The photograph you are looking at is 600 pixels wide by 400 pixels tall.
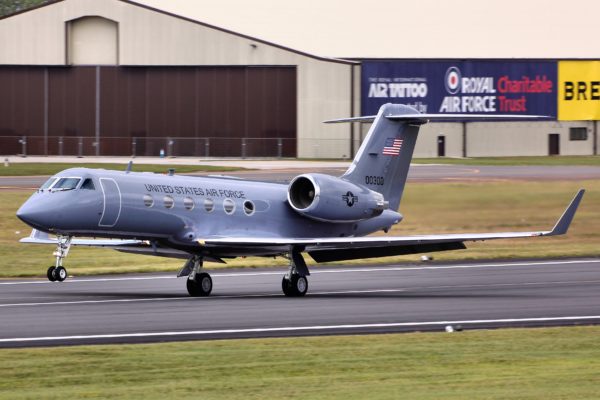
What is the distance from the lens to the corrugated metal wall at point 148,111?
77938 millimetres

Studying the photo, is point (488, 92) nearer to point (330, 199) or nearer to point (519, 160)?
point (519, 160)

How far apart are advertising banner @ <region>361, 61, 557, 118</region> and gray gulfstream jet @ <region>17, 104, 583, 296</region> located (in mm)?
47709

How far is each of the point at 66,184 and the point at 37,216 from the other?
1068 millimetres

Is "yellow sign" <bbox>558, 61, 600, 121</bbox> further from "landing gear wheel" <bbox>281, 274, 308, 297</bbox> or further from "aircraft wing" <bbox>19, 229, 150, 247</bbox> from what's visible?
"aircraft wing" <bbox>19, 229, 150, 247</bbox>

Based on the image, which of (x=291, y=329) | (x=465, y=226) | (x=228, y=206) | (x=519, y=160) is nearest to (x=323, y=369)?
(x=291, y=329)

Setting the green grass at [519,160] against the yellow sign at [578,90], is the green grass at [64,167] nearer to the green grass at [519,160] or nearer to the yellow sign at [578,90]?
the green grass at [519,160]

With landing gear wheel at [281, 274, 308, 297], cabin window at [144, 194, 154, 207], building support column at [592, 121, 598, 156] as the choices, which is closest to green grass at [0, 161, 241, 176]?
building support column at [592, 121, 598, 156]

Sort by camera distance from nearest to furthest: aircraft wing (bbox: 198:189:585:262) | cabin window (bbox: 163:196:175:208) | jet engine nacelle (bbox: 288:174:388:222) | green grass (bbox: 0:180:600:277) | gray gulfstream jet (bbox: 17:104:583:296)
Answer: gray gulfstream jet (bbox: 17:104:583:296), aircraft wing (bbox: 198:189:585:262), cabin window (bbox: 163:196:175:208), jet engine nacelle (bbox: 288:174:388:222), green grass (bbox: 0:180:600:277)

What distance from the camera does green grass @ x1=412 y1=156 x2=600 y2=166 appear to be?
74.5m

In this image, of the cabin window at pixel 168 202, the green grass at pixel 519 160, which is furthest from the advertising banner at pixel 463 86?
the cabin window at pixel 168 202

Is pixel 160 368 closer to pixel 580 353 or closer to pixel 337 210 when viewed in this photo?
pixel 580 353

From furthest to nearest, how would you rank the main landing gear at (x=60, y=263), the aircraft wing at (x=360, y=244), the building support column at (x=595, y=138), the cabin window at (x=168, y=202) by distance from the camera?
the building support column at (x=595, y=138), the cabin window at (x=168, y=202), the aircraft wing at (x=360, y=244), the main landing gear at (x=60, y=263)

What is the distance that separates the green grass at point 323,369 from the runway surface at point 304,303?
1.39m

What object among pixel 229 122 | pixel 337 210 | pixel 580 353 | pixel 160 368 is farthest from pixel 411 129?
pixel 229 122
